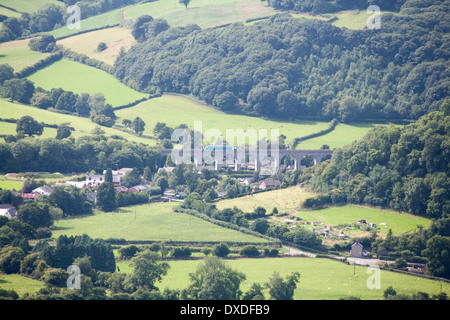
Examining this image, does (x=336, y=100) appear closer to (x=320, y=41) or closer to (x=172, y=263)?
(x=320, y=41)

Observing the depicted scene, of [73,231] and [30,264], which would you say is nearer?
[30,264]

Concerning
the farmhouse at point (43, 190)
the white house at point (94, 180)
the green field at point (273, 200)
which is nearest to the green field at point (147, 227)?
the farmhouse at point (43, 190)

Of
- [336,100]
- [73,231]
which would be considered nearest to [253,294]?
[73,231]

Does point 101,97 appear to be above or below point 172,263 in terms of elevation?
above

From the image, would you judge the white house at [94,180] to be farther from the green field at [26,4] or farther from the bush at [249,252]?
the green field at [26,4]

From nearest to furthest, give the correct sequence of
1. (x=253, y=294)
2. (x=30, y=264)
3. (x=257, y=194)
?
(x=253, y=294)
(x=30, y=264)
(x=257, y=194)

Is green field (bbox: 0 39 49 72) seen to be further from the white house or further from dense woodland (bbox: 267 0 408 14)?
dense woodland (bbox: 267 0 408 14)
